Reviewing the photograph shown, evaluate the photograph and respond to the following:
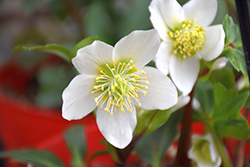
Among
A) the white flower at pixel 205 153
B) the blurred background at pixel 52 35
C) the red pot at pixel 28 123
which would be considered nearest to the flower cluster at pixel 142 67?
the white flower at pixel 205 153

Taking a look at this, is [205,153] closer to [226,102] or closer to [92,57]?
[226,102]

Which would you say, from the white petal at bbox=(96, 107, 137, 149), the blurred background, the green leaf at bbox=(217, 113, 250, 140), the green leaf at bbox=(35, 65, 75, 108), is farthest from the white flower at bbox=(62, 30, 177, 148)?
the green leaf at bbox=(35, 65, 75, 108)

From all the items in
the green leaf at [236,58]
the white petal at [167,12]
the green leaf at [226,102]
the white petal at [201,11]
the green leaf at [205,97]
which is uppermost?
the white petal at [167,12]

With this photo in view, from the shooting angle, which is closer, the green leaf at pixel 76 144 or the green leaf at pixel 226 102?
the green leaf at pixel 226 102

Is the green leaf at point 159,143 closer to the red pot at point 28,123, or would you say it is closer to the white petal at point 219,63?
the white petal at point 219,63

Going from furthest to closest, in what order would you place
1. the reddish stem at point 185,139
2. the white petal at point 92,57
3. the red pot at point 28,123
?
1. the red pot at point 28,123
2. the reddish stem at point 185,139
3. the white petal at point 92,57

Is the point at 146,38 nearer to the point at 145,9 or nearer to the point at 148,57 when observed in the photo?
the point at 148,57

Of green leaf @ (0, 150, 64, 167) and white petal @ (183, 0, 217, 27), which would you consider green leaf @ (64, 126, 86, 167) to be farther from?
white petal @ (183, 0, 217, 27)

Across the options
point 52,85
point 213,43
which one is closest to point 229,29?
point 213,43
